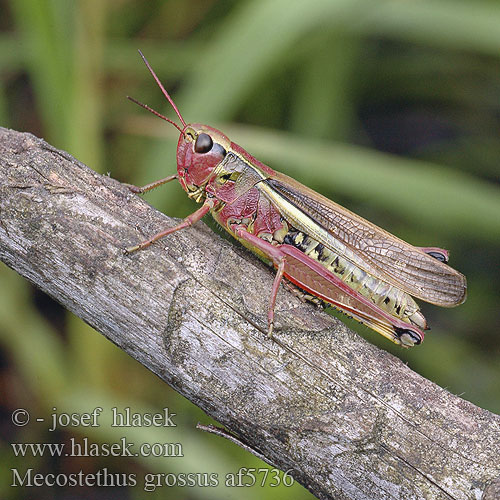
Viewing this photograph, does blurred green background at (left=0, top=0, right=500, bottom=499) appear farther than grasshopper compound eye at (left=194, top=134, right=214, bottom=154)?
Yes

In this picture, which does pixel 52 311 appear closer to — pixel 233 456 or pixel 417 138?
pixel 233 456

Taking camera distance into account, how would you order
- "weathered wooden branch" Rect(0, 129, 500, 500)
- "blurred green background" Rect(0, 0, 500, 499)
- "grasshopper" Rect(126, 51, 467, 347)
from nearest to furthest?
"weathered wooden branch" Rect(0, 129, 500, 500) → "grasshopper" Rect(126, 51, 467, 347) → "blurred green background" Rect(0, 0, 500, 499)

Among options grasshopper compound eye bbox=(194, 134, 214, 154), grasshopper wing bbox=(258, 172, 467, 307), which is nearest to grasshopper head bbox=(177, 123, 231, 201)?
grasshopper compound eye bbox=(194, 134, 214, 154)

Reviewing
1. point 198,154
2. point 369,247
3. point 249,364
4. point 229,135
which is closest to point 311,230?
point 369,247

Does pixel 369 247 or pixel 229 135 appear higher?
pixel 229 135

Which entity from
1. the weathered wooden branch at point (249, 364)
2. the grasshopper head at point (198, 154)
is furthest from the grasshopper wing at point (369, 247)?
the weathered wooden branch at point (249, 364)

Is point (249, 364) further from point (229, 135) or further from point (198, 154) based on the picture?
point (229, 135)

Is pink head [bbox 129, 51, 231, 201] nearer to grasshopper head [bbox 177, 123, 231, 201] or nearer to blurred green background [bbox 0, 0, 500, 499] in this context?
grasshopper head [bbox 177, 123, 231, 201]
